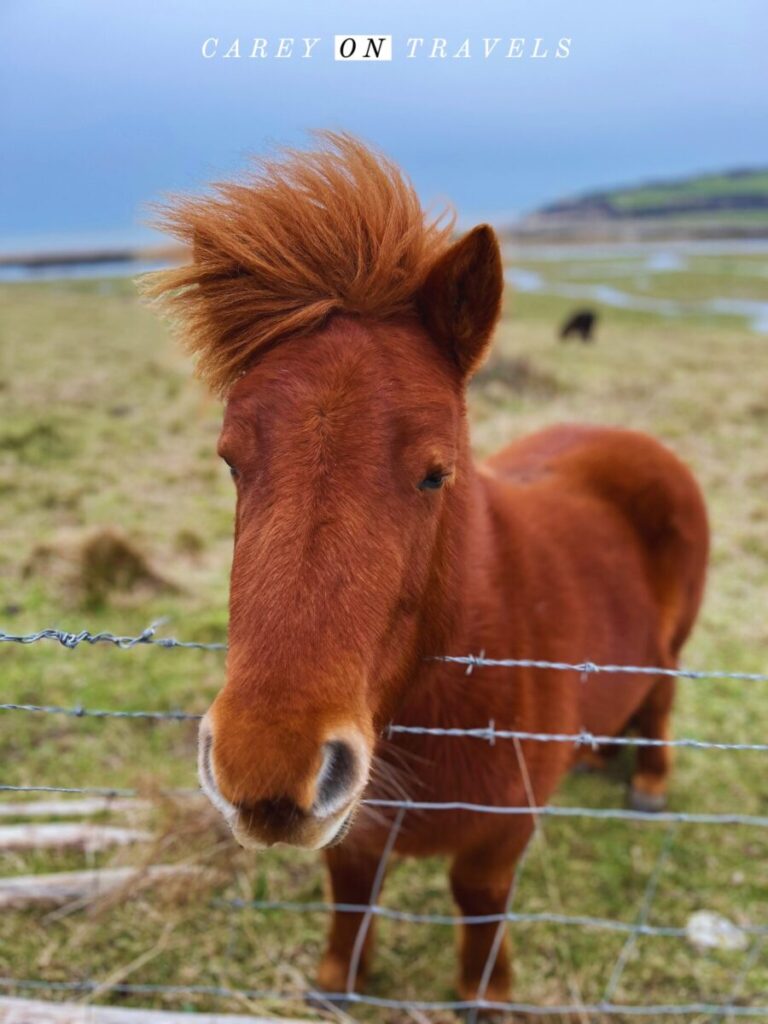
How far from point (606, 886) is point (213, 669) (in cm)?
271

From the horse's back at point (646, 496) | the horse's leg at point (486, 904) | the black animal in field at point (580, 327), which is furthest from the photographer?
the black animal in field at point (580, 327)

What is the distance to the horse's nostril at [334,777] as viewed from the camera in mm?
1428

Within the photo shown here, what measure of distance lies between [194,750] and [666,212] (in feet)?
338

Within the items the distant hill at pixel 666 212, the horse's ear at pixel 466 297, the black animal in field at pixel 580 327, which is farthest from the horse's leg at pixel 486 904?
the distant hill at pixel 666 212

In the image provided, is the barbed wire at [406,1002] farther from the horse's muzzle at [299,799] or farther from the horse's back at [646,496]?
the horse's muzzle at [299,799]

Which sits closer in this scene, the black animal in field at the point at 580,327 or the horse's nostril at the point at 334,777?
the horse's nostril at the point at 334,777

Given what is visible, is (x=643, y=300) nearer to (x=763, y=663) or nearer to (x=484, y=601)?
(x=763, y=663)

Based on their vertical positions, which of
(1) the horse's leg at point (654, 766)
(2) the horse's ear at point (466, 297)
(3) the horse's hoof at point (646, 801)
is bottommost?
(3) the horse's hoof at point (646, 801)

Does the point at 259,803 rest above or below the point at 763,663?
above

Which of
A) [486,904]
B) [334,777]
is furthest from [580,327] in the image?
[334,777]

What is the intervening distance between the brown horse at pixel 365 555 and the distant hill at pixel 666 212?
284 feet

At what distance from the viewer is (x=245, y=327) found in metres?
1.92

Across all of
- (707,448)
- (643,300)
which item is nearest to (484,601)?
(707,448)

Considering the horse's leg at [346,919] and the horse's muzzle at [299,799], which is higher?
the horse's muzzle at [299,799]
